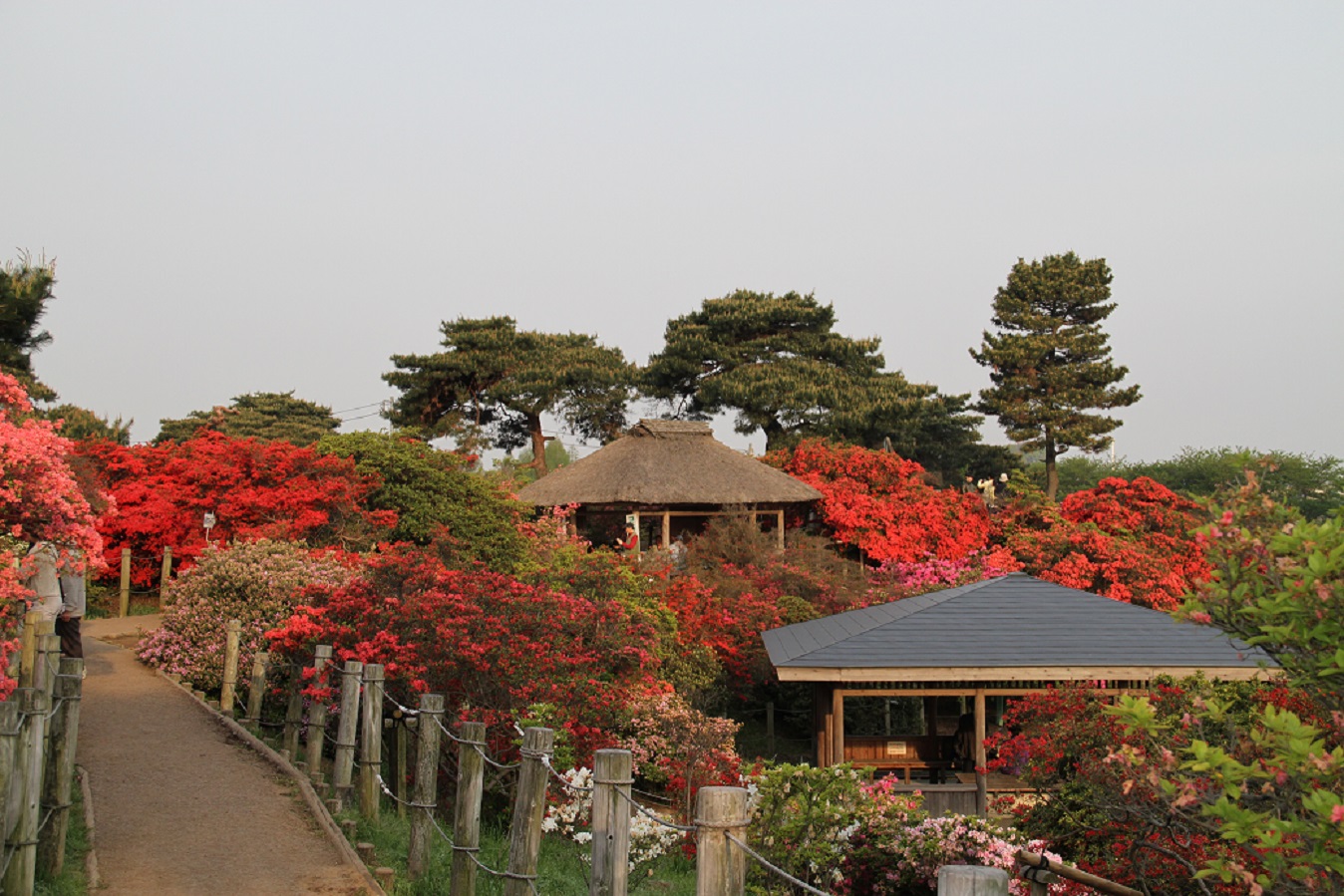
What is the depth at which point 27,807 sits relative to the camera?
5805 millimetres

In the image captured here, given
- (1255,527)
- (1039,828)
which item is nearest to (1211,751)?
(1255,527)

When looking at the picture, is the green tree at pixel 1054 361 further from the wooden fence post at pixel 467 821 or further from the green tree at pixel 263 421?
the wooden fence post at pixel 467 821

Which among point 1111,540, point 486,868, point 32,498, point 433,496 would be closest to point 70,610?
point 32,498

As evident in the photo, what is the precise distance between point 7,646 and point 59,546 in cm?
86

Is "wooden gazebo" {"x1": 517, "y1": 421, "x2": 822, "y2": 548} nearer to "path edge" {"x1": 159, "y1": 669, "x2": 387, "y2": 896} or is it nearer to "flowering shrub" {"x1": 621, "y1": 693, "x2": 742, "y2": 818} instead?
"flowering shrub" {"x1": 621, "y1": 693, "x2": 742, "y2": 818}

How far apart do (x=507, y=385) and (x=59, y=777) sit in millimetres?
30739

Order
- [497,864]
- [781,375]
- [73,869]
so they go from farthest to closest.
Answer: [781,375] → [497,864] → [73,869]

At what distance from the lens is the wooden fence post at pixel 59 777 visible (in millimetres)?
6539

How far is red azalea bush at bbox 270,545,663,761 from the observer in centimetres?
1026

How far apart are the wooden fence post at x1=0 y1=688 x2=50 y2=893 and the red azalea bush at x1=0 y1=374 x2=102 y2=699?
1.72 meters

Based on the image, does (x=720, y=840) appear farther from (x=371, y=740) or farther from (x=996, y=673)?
(x=996, y=673)

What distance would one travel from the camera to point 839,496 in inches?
1035

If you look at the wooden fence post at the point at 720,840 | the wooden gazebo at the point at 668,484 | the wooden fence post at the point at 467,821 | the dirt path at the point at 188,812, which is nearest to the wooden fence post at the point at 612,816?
the wooden fence post at the point at 720,840

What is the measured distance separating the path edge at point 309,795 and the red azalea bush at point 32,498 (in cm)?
219
